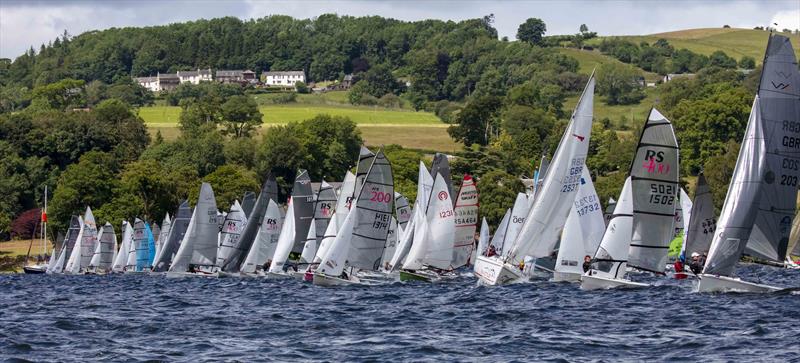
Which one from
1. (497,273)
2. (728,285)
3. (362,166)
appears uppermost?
(362,166)

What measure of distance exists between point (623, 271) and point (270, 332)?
15.0 m

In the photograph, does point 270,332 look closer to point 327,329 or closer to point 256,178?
point 327,329

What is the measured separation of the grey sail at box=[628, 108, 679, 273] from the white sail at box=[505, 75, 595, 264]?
4433mm

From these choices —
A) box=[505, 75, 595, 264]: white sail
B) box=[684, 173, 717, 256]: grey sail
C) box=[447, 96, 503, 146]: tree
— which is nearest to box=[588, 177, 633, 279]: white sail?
box=[505, 75, 595, 264]: white sail

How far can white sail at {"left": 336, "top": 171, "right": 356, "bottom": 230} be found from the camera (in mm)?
59628

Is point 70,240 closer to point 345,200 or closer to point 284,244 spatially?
point 284,244

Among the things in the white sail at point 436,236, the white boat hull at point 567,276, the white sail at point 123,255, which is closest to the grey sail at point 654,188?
the white boat hull at point 567,276

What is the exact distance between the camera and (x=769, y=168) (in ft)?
131

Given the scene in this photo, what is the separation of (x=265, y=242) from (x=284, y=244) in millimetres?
2998

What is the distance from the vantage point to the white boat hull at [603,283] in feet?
148

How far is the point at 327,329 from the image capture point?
35.5 m

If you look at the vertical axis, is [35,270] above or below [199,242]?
below

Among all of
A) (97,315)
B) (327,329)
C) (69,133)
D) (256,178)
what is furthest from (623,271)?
(69,133)

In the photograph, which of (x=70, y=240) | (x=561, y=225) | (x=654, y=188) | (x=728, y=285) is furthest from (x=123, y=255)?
(x=728, y=285)
